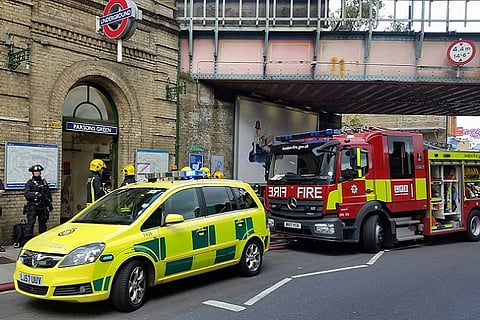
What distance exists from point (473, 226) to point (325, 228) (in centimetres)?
554

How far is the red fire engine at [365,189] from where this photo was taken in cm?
1086

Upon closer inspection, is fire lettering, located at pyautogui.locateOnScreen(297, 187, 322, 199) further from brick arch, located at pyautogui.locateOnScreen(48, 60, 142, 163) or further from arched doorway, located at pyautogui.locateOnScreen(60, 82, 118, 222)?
brick arch, located at pyautogui.locateOnScreen(48, 60, 142, 163)

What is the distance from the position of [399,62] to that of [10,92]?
11.3m

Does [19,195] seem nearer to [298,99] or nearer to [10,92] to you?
[10,92]

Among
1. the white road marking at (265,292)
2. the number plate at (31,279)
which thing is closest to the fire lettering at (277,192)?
the white road marking at (265,292)

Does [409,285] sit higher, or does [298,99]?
[298,99]

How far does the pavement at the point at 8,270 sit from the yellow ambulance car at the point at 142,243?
1.37 m

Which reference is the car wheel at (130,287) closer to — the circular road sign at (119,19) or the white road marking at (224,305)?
the white road marking at (224,305)

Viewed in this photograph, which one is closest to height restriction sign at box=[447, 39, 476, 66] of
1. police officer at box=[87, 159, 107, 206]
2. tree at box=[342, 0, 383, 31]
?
tree at box=[342, 0, 383, 31]

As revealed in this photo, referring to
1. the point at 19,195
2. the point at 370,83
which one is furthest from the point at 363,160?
the point at 19,195

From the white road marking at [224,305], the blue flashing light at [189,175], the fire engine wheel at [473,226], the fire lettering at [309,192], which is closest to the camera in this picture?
the white road marking at [224,305]

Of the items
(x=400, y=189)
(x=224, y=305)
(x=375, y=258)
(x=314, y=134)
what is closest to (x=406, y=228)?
Answer: (x=400, y=189)

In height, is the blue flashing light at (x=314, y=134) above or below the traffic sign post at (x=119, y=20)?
below

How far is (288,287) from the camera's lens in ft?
25.0
